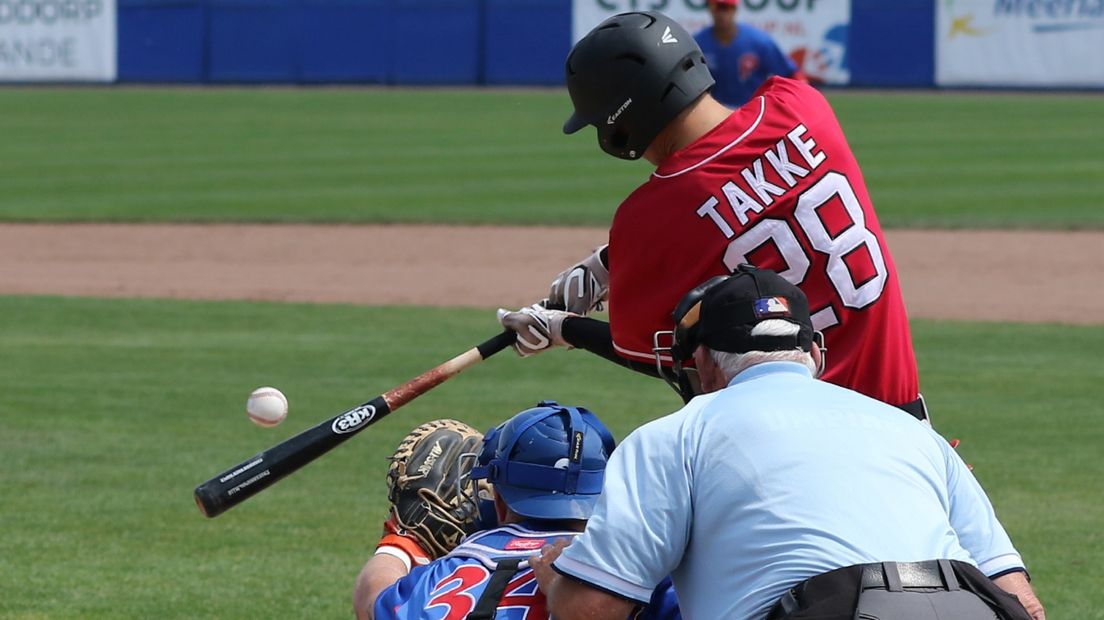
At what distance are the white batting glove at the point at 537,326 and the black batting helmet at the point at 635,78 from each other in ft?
1.83

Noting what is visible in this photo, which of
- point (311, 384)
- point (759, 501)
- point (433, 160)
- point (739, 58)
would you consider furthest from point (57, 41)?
point (759, 501)

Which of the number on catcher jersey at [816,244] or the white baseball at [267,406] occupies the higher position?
the number on catcher jersey at [816,244]

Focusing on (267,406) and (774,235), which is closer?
(774,235)

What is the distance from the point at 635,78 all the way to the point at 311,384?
5.78 meters

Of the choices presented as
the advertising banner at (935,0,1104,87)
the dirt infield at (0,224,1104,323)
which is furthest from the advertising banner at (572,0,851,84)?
the dirt infield at (0,224,1104,323)

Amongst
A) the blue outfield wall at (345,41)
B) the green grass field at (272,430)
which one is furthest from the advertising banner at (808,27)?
the green grass field at (272,430)

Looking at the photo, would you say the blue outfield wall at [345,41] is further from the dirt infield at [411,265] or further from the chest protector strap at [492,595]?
the chest protector strap at [492,595]

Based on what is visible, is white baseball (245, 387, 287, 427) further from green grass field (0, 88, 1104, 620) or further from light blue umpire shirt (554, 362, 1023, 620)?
light blue umpire shirt (554, 362, 1023, 620)

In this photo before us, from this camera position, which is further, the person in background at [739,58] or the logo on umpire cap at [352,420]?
the person in background at [739,58]

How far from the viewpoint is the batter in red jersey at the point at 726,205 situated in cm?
390

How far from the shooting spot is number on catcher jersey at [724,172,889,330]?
3.89 meters

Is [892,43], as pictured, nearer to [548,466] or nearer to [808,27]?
[808,27]

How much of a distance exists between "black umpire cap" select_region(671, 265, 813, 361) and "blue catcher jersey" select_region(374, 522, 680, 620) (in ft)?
1.88

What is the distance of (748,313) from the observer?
313 centimetres
